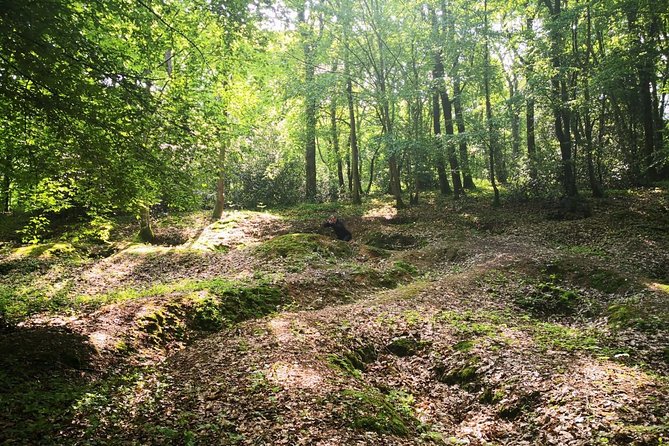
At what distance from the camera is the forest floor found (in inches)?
179

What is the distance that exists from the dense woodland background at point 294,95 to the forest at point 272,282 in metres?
0.07

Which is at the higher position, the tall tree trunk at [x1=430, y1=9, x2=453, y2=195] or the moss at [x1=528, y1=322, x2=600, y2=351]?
the tall tree trunk at [x1=430, y1=9, x2=453, y2=195]

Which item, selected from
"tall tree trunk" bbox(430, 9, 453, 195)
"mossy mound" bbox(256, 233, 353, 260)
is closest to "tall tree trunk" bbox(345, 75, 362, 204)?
"tall tree trunk" bbox(430, 9, 453, 195)

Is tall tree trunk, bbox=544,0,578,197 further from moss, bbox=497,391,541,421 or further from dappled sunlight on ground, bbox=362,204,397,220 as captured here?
moss, bbox=497,391,541,421

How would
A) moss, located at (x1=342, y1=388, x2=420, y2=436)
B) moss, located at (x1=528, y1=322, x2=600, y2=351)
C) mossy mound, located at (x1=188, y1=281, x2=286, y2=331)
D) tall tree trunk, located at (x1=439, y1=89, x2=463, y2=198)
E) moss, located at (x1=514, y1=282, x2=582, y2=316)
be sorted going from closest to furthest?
moss, located at (x1=342, y1=388, x2=420, y2=436) → moss, located at (x1=528, y1=322, x2=600, y2=351) → mossy mound, located at (x1=188, y1=281, x2=286, y2=331) → moss, located at (x1=514, y1=282, x2=582, y2=316) → tall tree trunk, located at (x1=439, y1=89, x2=463, y2=198)

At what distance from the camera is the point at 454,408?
18.9 ft

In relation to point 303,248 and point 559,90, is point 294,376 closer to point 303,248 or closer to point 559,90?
point 303,248

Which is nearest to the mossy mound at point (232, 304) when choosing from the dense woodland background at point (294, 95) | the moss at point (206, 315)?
the moss at point (206, 315)

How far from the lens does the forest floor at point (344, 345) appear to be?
179 inches

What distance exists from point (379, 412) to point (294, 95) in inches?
832

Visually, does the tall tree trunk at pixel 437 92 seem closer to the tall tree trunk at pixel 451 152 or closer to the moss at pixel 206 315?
the tall tree trunk at pixel 451 152

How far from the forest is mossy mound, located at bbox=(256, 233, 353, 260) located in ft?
0.32

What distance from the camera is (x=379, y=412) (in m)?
5.04

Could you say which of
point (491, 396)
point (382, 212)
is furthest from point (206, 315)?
point (382, 212)
